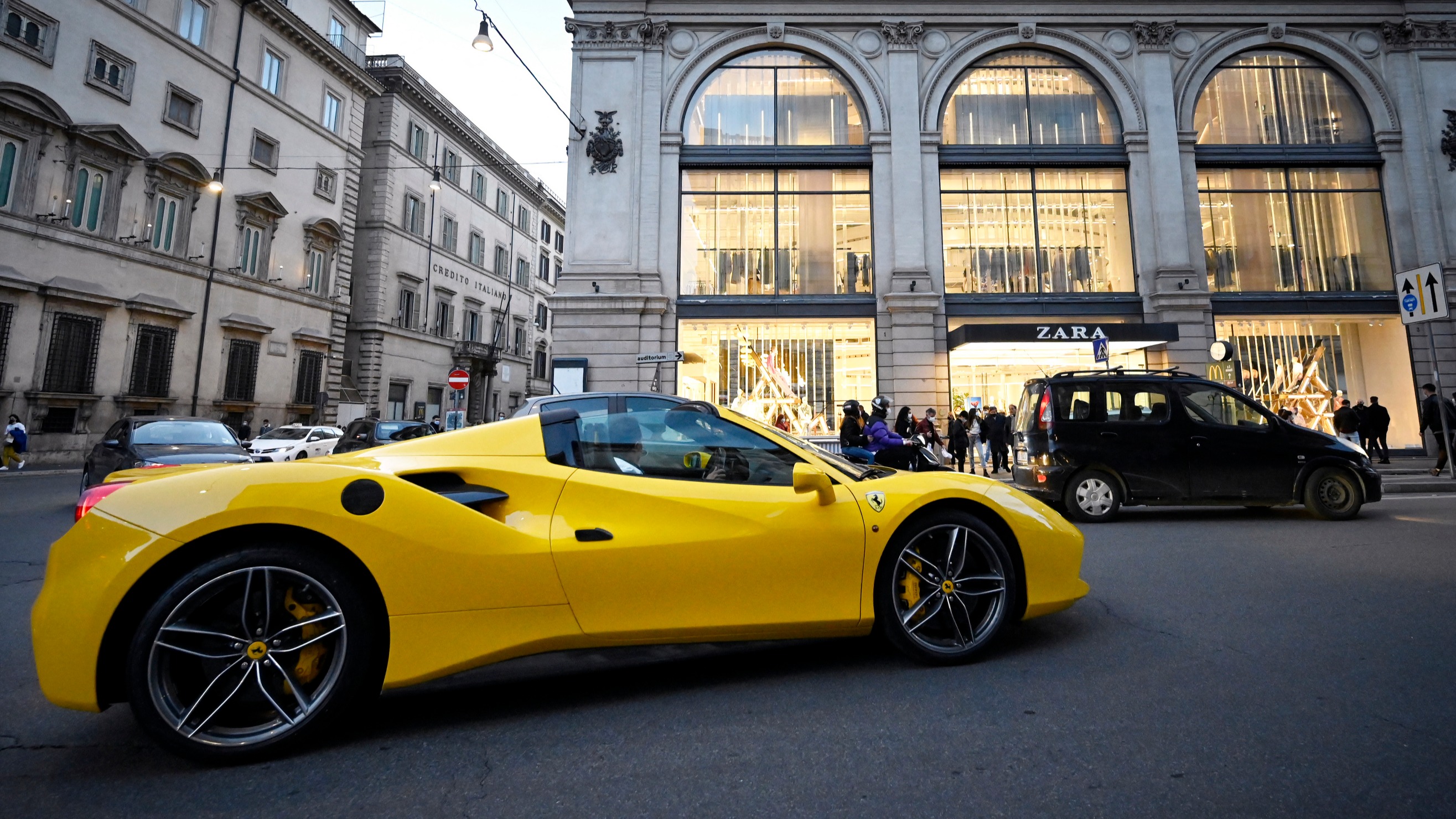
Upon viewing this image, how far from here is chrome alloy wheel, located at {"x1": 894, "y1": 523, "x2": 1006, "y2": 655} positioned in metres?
3.25

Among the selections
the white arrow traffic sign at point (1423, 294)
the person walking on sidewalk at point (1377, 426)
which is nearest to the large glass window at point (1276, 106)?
the person walking on sidewalk at point (1377, 426)

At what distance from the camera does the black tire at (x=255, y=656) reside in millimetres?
2271

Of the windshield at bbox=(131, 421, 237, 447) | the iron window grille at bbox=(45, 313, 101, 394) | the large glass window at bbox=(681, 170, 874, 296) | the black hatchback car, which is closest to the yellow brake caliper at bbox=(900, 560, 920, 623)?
the black hatchback car

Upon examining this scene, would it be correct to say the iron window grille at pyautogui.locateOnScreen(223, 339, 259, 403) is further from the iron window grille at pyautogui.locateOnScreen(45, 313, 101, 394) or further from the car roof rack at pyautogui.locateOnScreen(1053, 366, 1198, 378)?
the car roof rack at pyautogui.locateOnScreen(1053, 366, 1198, 378)

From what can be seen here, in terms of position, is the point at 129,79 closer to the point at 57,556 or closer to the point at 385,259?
the point at 385,259

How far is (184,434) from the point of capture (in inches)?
391

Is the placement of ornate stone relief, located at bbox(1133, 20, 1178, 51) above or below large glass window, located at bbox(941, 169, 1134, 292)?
above

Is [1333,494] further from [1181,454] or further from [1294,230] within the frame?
[1294,230]

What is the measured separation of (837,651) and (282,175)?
34.2 meters

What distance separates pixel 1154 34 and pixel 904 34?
24.7 ft

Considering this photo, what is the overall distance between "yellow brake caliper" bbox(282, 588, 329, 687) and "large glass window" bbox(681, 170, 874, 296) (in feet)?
55.5

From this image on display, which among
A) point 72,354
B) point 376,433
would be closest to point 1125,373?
point 376,433

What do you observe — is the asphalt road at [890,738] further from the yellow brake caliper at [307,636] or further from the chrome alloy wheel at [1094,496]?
the chrome alloy wheel at [1094,496]

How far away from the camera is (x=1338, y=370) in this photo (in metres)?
19.0
